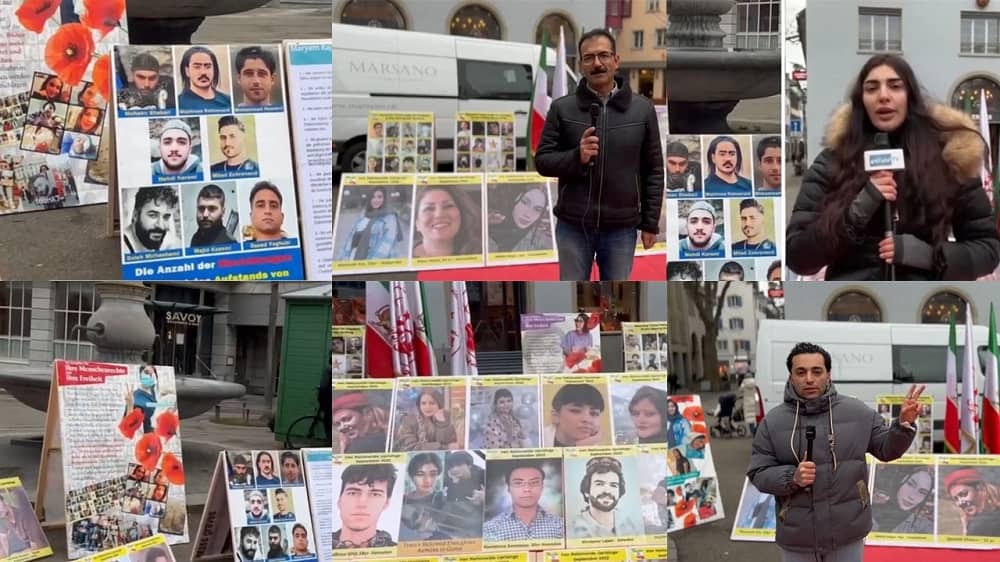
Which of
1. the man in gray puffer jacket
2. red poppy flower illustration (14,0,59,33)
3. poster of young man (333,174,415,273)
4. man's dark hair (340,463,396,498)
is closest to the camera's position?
the man in gray puffer jacket

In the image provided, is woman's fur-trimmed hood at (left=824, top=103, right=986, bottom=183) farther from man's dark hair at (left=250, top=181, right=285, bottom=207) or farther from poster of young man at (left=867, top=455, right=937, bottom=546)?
man's dark hair at (left=250, top=181, right=285, bottom=207)

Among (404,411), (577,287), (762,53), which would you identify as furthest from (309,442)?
(762,53)

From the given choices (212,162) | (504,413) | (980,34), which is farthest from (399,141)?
(980,34)

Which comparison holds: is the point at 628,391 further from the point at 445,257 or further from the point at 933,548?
the point at 933,548

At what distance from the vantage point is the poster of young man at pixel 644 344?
4.92m

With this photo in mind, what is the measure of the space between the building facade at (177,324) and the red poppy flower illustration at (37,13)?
91 cm

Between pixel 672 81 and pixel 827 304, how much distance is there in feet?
3.48

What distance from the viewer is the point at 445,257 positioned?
190 inches

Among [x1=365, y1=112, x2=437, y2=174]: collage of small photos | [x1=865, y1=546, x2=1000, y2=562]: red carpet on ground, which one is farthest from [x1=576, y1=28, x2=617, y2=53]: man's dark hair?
[x1=865, y1=546, x2=1000, y2=562]: red carpet on ground

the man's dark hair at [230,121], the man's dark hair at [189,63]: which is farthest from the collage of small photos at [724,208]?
the man's dark hair at [189,63]

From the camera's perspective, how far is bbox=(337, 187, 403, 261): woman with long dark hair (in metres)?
4.74

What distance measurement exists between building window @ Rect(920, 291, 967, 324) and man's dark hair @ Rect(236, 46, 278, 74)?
2.67 metres

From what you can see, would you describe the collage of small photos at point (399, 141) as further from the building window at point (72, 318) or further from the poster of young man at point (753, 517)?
the poster of young man at point (753, 517)

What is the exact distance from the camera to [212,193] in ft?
15.3
